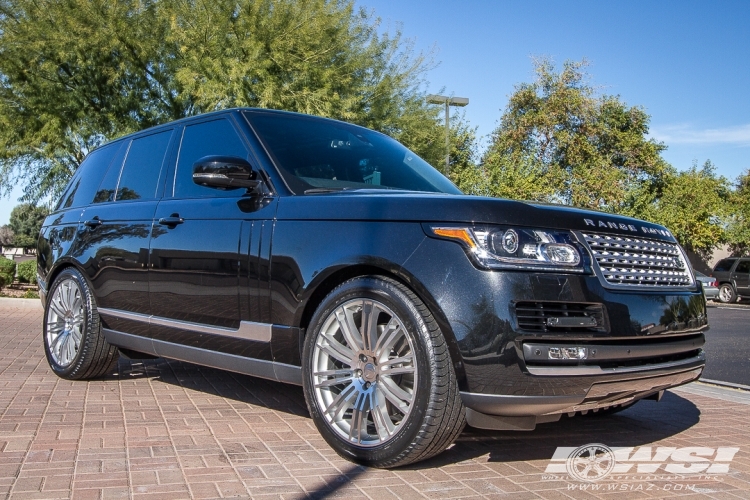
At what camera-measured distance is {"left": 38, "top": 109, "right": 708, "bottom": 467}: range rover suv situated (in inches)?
120

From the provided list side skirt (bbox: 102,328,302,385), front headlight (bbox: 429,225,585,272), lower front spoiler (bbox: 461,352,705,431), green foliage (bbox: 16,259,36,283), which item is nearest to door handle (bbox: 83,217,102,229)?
side skirt (bbox: 102,328,302,385)

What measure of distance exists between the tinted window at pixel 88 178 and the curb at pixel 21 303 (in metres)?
8.25

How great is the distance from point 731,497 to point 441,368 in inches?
56.5

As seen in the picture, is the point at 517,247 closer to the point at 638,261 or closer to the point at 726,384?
the point at 638,261

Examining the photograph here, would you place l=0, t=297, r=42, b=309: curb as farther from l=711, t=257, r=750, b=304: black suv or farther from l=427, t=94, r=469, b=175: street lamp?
l=711, t=257, r=750, b=304: black suv

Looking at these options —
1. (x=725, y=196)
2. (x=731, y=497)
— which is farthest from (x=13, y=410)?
(x=725, y=196)

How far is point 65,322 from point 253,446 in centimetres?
274

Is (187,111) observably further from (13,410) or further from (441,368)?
(441,368)

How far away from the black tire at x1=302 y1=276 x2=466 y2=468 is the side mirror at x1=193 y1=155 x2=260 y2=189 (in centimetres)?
93

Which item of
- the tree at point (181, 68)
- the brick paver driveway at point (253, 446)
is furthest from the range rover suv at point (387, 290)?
the tree at point (181, 68)

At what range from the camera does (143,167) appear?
17.5 feet

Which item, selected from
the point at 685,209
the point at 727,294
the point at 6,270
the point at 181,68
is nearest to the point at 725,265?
the point at 727,294

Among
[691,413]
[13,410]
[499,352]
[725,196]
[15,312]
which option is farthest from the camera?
[725,196]

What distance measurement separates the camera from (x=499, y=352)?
2975 millimetres
